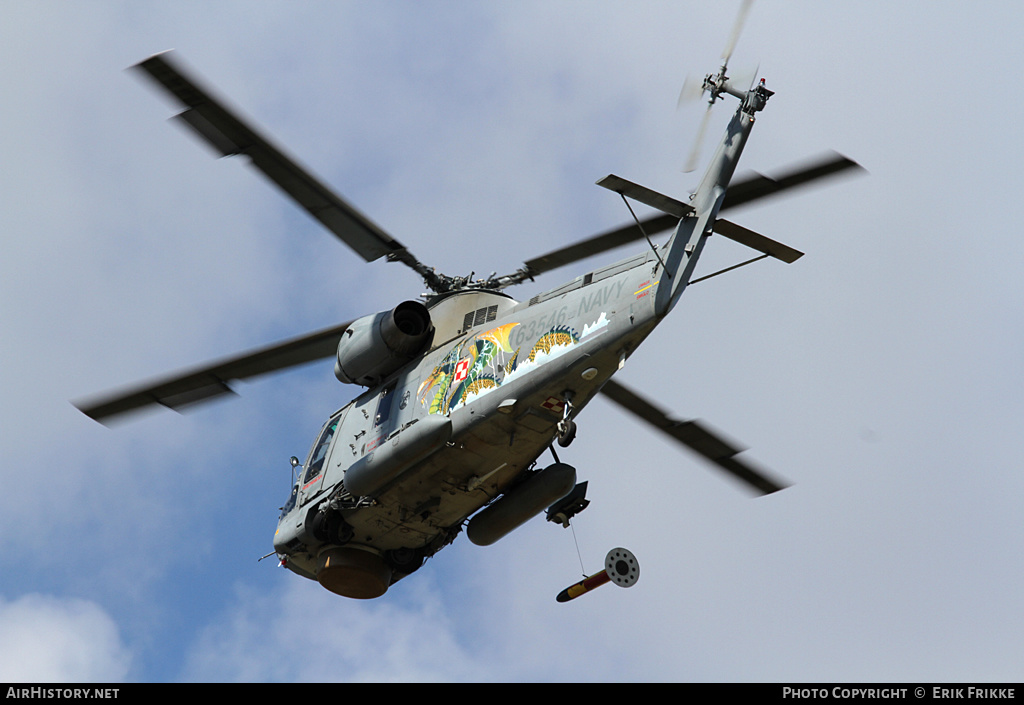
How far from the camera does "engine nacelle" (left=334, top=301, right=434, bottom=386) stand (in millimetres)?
19953

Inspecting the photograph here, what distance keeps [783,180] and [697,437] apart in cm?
531

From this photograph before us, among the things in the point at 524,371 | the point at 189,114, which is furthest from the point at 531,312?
the point at 189,114

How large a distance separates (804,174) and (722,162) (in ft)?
3.47

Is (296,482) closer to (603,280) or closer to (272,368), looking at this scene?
(272,368)

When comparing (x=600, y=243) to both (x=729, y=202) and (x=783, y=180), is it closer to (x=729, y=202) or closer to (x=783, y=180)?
(x=729, y=202)

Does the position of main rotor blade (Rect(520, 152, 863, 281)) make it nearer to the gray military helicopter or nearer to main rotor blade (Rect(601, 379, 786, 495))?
the gray military helicopter

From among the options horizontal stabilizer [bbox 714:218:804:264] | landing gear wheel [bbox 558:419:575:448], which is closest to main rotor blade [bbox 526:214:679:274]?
horizontal stabilizer [bbox 714:218:804:264]

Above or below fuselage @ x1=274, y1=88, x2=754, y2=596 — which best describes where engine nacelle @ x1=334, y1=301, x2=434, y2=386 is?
above

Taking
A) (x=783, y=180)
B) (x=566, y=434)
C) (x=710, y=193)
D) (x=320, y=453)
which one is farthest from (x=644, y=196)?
(x=320, y=453)

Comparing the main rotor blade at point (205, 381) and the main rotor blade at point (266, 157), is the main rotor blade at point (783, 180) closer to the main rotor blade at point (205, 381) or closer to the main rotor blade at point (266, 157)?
the main rotor blade at point (266, 157)

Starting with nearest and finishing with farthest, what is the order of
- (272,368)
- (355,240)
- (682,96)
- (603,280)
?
(682,96) < (603,280) < (355,240) < (272,368)

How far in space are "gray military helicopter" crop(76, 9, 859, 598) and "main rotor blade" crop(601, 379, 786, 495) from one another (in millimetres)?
26
